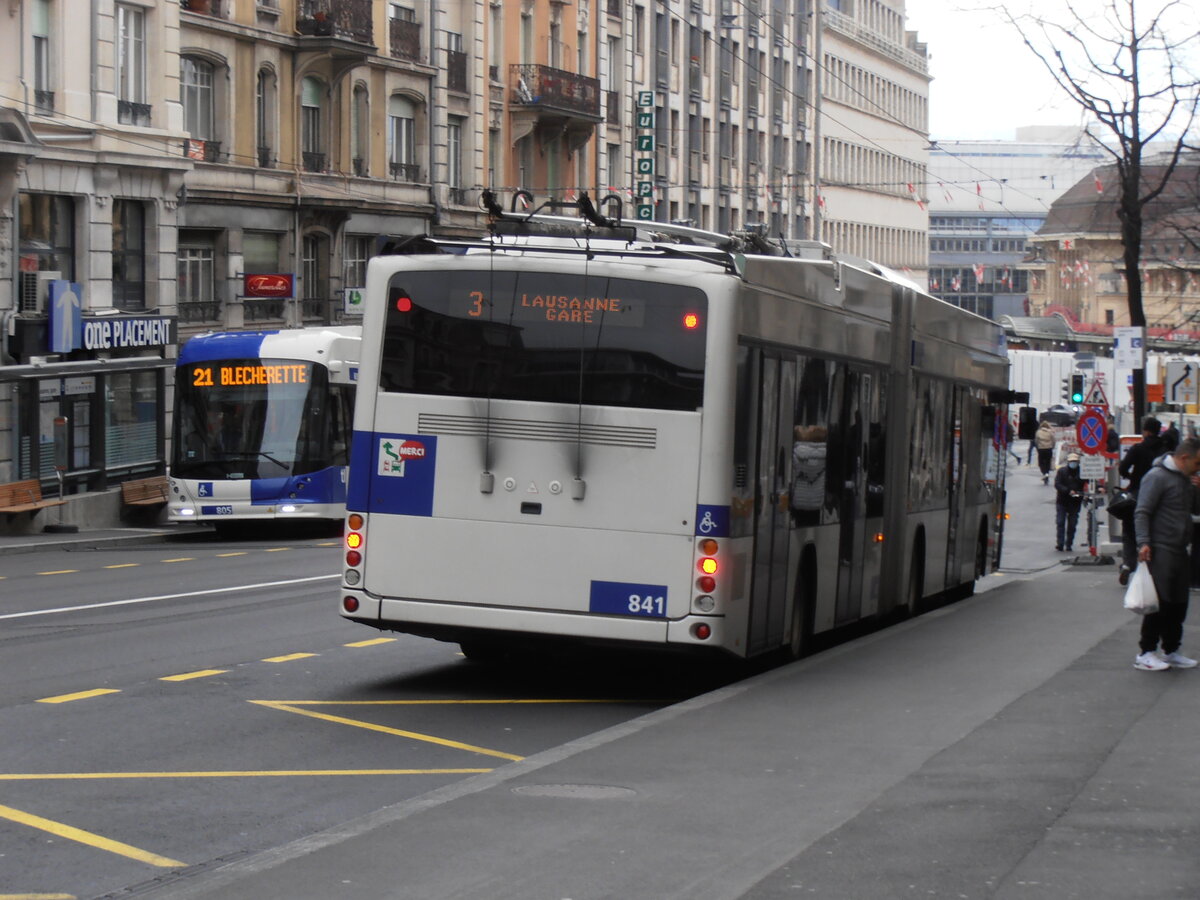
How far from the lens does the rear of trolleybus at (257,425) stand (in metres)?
30.8

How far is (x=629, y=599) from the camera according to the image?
469 inches

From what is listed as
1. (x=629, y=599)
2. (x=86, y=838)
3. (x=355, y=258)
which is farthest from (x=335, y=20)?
(x=86, y=838)

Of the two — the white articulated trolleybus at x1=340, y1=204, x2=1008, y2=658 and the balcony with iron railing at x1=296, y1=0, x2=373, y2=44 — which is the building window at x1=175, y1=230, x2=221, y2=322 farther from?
the white articulated trolleybus at x1=340, y1=204, x2=1008, y2=658

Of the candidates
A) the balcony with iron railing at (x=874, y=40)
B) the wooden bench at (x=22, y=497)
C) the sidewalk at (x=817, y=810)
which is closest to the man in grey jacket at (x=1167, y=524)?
the sidewalk at (x=817, y=810)

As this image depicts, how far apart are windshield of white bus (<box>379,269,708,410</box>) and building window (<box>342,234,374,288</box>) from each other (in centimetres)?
3586

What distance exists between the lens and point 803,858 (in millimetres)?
7434

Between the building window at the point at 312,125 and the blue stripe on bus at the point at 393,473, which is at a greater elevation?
the building window at the point at 312,125

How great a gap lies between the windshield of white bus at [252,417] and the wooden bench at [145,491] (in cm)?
516

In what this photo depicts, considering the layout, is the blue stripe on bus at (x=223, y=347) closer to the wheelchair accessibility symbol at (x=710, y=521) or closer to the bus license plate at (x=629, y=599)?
the bus license plate at (x=629, y=599)

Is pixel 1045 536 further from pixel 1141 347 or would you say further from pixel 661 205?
pixel 661 205

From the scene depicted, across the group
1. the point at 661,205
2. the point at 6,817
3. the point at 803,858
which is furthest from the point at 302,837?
the point at 661,205

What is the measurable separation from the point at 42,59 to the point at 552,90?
23.0m

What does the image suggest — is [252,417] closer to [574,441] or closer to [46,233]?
[46,233]

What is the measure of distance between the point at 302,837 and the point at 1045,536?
33552mm
